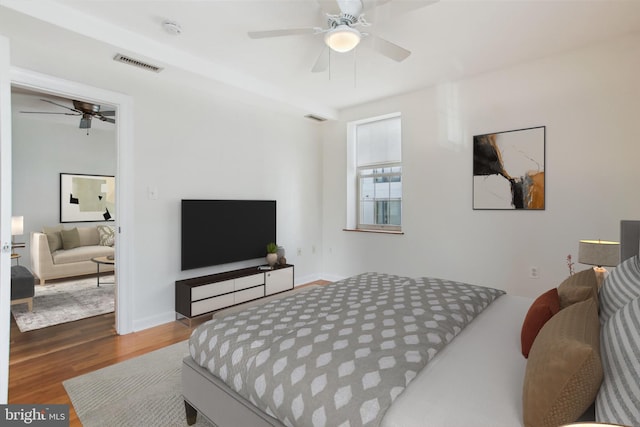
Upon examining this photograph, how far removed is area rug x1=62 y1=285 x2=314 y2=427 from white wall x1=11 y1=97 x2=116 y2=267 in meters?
4.38

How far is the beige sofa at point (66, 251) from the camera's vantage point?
4914 millimetres

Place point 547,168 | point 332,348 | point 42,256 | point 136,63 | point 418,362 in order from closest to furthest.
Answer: point 418,362, point 332,348, point 136,63, point 547,168, point 42,256

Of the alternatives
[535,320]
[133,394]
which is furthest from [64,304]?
[535,320]

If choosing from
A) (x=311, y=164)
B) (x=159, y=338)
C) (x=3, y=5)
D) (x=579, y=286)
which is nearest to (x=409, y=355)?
(x=579, y=286)

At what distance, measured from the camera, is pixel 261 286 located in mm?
3973

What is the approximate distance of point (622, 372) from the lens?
2.94 feet

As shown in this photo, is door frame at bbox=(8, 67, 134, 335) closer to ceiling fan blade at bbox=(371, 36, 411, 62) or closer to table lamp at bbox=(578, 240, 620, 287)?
ceiling fan blade at bbox=(371, 36, 411, 62)

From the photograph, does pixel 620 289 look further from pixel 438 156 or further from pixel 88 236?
pixel 88 236

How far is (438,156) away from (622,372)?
131 inches

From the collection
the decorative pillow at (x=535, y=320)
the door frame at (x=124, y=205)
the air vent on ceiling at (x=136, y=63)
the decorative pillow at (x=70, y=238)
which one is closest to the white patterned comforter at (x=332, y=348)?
the decorative pillow at (x=535, y=320)

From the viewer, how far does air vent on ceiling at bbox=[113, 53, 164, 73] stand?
282 centimetres

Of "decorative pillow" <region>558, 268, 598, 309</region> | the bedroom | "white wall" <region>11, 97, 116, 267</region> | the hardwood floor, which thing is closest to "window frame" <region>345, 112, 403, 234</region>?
the bedroom

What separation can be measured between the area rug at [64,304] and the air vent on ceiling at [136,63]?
2629 mm

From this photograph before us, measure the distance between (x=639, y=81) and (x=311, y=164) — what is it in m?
3.64
